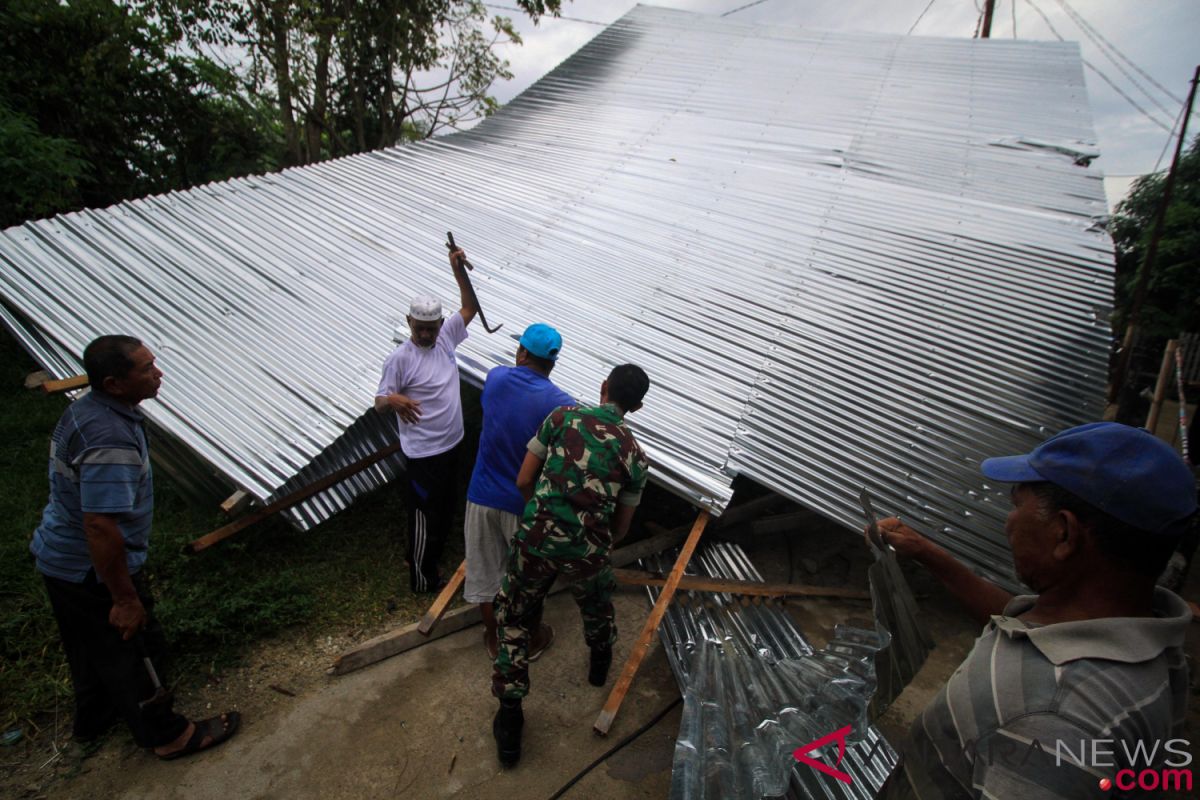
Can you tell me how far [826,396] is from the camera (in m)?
4.16

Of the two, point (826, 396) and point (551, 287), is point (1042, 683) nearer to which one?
point (826, 396)

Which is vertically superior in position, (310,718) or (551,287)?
(551,287)

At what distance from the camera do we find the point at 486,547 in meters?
3.15

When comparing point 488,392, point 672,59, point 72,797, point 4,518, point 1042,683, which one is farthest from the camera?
point 672,59

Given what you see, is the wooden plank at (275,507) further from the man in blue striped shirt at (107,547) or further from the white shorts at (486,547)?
the white shorts at (486,547)

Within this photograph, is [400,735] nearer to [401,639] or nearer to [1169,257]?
[401,639]

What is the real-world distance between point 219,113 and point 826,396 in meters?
13.5

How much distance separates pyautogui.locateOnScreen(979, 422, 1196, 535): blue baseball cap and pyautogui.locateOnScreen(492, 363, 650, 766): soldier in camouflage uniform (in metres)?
1.66

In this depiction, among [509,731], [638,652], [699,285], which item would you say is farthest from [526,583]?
[699,285]

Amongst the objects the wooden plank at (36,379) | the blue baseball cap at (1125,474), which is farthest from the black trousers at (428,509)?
the blue baseball cap at (1125,474)

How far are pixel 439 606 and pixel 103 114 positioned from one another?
449 inches

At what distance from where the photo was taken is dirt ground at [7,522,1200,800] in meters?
2.74

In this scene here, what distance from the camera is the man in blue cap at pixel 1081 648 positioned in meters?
1.10

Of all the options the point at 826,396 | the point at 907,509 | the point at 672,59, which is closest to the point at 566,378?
the point at 826,396
